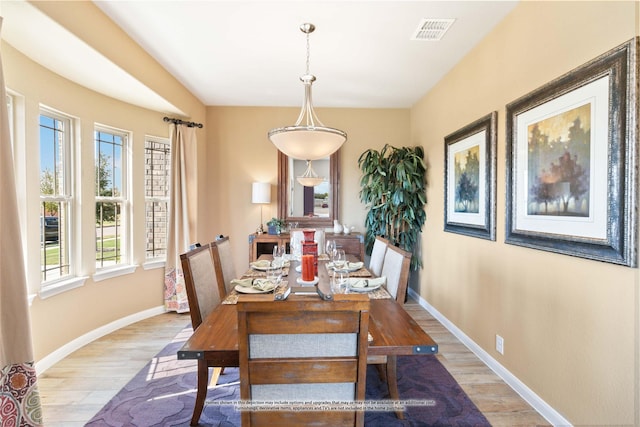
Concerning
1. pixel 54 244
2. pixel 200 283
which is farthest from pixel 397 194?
pixel 54 244

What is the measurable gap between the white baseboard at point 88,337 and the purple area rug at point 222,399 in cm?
78

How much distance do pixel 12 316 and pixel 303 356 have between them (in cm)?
175

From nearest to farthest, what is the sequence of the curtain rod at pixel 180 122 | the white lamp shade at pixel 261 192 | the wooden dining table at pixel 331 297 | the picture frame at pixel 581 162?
the wooden dining table at pixel 331 297
the picture frame at pixel 581 162
the curtain rod at pixel 180 122
the white lamp shade at pixel 261 192

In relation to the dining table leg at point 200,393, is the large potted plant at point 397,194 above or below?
above

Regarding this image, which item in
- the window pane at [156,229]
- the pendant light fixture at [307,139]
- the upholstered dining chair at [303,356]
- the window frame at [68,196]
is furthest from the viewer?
the window pane at [156,229]

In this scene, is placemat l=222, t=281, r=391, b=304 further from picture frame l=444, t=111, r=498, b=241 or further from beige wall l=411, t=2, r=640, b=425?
picture frame l=444, t=111, r=498, b=241

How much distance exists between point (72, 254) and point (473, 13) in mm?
4079

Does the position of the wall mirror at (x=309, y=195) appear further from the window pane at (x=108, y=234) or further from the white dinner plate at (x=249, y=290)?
the white dinner plate at (x=249, y=290)

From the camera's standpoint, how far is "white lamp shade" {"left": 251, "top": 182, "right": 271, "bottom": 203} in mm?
4352

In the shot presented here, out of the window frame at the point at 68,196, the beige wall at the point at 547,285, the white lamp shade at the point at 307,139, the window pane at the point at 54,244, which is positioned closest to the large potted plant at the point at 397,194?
the beige wall at the point at 547,285

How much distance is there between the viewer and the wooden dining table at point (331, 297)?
1.21 meters

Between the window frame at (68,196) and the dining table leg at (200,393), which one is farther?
the window frame at (68,196)

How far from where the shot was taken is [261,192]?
4352mm

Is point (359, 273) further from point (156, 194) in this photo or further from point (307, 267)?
point (156, 194)
